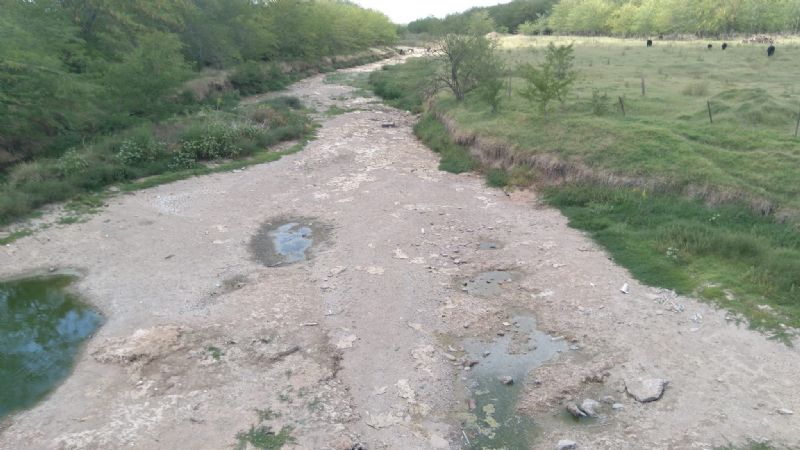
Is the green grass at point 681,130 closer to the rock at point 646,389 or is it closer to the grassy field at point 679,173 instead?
the grassy field at point 679,173

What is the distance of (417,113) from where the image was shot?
3294 cm

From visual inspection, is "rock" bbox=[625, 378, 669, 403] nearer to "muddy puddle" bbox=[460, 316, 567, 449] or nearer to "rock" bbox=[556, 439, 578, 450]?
"muddy puddle" bbox=[460, 316, 567, 449]

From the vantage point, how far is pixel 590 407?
8398 millimetres

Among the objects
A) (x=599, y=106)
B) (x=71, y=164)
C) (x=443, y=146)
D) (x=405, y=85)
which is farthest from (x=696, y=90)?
(x=71, y=164)

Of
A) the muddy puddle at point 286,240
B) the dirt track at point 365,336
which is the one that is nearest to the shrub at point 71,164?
the dirt track at point 365,336

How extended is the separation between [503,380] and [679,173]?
32.8 ft

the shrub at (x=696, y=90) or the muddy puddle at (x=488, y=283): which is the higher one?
the shrub at (x=696, y=90)

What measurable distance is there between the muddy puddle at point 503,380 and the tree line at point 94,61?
735 inches

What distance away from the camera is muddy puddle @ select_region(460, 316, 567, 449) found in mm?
8070

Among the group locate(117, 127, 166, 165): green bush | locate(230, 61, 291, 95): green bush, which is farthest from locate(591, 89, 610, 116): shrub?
locate(230, 61, 291, 95): green bush

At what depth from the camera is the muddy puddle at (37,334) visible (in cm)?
928

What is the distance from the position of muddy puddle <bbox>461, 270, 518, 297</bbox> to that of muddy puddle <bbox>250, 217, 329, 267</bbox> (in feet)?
14.7

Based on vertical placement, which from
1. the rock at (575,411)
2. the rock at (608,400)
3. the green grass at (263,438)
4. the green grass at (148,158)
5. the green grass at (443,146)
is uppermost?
the green grass at (148,158)

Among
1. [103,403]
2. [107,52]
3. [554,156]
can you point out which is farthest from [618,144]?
[107,52]
